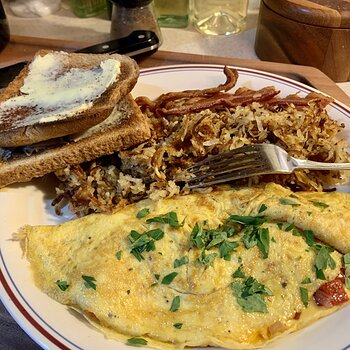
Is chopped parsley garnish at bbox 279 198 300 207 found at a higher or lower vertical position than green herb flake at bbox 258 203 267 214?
higher

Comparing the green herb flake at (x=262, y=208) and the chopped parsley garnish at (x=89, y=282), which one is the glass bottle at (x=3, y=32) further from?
the green herb flake at (x=262, y=208)

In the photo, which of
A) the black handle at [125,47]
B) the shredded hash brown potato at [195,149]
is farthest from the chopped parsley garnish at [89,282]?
the black handle at [125,47]

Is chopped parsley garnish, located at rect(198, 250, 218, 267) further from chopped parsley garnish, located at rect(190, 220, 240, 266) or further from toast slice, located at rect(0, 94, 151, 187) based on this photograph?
toast slice, located at rect(0, 94, 151, 187)

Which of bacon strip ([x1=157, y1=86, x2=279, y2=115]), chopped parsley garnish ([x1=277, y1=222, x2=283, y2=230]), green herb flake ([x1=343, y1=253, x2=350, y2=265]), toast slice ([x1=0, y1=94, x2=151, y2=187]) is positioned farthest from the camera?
bacon strip ([x1=157, y1=86, x2=279, y2=115])

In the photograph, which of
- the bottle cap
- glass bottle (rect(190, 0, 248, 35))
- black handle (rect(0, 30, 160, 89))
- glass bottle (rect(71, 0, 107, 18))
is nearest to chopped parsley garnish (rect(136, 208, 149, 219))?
black handle (rect(0, 30, 160, 89))

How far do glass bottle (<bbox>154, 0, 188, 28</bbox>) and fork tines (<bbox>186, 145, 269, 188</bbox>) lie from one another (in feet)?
6.27

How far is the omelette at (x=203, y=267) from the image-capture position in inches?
58.7

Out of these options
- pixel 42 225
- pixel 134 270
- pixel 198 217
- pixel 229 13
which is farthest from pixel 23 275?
pixel 229 13

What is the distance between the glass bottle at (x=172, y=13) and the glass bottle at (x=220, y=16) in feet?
0.28

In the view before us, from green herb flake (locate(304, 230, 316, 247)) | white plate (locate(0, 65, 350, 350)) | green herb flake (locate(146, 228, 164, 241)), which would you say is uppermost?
green herb flake (locate(304, 230, 316, 247))

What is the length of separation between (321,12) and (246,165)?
4.29ft

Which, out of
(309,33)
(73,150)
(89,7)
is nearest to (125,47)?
(73,150)

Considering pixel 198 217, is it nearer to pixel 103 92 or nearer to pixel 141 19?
pixel 103 92

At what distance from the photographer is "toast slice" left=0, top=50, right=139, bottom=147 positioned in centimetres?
192
